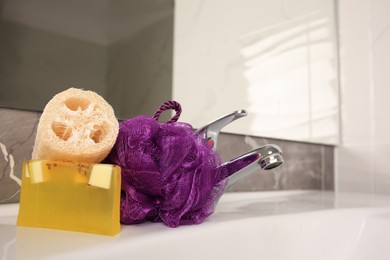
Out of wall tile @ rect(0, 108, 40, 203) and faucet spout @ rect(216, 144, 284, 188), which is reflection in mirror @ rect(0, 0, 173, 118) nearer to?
wall tile @ rect(0, 108, 40, 203)

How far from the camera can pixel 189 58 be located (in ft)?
2.57

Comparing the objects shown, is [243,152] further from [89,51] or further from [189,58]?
[89,51]

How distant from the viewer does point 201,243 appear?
14.5 inches

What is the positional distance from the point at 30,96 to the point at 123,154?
29cm

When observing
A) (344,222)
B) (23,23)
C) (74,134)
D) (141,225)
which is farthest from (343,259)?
(23,23)

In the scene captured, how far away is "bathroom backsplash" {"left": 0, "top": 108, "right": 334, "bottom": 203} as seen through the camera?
0.53m

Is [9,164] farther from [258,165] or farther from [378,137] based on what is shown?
[378,137]

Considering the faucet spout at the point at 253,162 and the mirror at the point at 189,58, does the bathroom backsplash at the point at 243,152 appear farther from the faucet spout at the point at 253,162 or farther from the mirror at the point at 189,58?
the faucet spout at the point at 253,162

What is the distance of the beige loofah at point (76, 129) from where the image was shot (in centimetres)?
33

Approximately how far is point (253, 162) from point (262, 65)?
1.81 feet

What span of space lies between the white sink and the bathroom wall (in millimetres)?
487

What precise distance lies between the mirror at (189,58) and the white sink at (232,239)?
0.25 metres

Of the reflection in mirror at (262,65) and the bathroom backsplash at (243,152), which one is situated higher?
the reflection in mirror at (262,65)

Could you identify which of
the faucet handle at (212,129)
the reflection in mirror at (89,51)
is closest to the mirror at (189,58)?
the reflection in mirror at (89,51)
